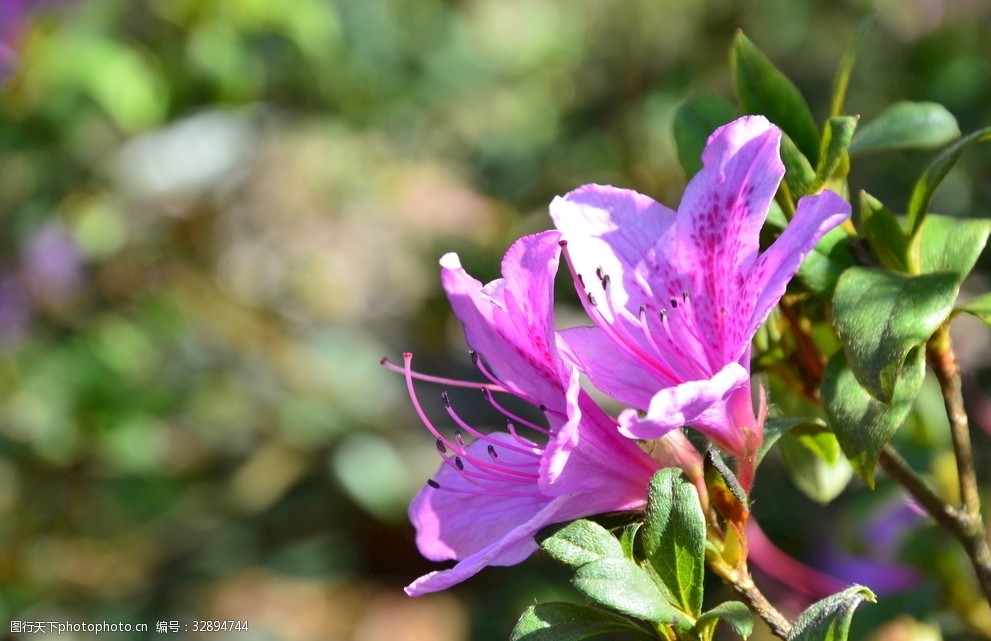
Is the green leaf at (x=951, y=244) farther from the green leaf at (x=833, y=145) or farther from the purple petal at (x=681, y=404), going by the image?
the purple petal at (x=681, y=404)

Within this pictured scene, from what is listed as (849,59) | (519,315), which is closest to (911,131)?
(849,59)

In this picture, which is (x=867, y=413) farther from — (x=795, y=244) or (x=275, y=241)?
(x=275, y=241)

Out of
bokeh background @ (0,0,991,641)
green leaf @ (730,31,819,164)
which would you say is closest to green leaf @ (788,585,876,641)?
green leaf @ (730,31,819,164)

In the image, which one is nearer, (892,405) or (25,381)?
(892,405)

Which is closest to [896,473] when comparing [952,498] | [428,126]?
[952,498]

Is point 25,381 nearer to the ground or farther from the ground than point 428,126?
nearer to the ground

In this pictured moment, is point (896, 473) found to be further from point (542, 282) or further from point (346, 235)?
point (346, 235)

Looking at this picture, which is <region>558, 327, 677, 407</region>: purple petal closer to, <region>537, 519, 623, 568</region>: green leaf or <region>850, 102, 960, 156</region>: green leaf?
<region>537, 519, 623, 568</region>: green leaf
